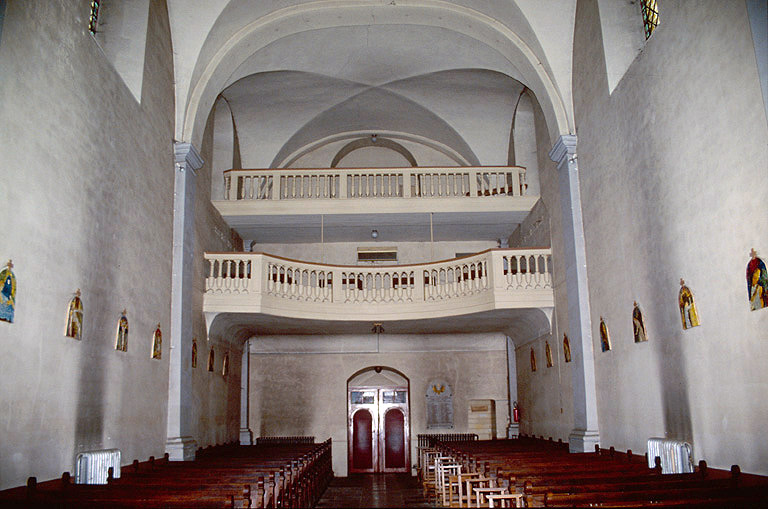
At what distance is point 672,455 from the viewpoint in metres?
8.37

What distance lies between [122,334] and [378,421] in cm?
1082

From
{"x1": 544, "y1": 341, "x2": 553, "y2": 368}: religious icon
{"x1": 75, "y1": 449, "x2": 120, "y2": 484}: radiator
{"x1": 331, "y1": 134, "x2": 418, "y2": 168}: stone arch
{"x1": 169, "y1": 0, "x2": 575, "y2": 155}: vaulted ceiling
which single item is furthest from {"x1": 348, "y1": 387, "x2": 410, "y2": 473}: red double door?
{"x1": 75, "y1": 449, "x2": 120, "y2": 484}: radiator

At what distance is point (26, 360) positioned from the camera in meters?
7.11

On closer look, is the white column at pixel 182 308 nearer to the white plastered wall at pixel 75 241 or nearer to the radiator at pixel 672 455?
the white plastered wall at pixel 75 241

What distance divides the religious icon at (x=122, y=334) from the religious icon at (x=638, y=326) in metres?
7.42

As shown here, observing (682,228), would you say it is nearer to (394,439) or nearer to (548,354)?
(548,354)

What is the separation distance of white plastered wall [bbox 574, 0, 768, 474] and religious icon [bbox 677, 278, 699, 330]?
107mm

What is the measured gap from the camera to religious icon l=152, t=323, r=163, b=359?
37.3ft

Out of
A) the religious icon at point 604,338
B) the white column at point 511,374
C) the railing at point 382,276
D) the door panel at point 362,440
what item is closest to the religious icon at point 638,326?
the religious icon at point 604,338

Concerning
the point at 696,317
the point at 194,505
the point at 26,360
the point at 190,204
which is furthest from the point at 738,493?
the point at 190,204

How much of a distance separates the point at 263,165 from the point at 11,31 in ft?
38.8

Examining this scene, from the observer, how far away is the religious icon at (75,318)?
8.15 m

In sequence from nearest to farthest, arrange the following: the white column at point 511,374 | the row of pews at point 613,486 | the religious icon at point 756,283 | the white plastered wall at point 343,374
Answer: the row of pews at point 613,486 → the religious icon at point 756,283 → the white column at point 511,374 → the white plastered wall at point 343,374

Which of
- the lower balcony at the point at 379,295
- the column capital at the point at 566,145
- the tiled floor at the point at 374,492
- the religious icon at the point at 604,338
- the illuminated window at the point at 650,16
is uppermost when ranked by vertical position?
the illuminated window at the point at 650,16
